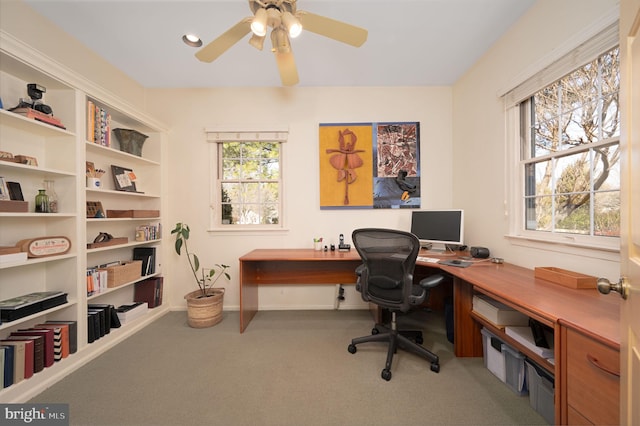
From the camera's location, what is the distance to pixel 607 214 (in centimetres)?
139

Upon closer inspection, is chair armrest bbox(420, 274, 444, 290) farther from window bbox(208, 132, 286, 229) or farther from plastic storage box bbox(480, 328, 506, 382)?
window bbox(208, 132, 286, 229)

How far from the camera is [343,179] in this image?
9.18 feet

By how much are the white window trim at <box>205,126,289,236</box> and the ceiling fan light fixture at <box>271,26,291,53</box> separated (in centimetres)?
121

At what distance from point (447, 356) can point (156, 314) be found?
3048 millimetres

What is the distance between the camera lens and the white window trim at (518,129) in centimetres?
132

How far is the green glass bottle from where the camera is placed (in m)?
1.67

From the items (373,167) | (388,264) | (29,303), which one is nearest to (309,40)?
(373,167)

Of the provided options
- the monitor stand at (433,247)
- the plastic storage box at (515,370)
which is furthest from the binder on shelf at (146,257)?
the plastic storage box at (515,370)

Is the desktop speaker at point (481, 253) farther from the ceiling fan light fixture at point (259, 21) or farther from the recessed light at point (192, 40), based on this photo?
the recessed light at point (192, 40)

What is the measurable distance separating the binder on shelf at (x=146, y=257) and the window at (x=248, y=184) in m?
0.78

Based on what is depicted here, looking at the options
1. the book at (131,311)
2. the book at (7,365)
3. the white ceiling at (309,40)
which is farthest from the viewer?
the book at (131,311)

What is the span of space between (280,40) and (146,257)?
2.62 meters

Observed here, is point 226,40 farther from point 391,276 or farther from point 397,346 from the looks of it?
point 397,346

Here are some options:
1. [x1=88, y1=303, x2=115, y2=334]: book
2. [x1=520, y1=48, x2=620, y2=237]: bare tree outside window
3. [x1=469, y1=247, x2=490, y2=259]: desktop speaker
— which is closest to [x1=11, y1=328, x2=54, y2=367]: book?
[x1=88, y1=303, x2=115, y2=334]: book
